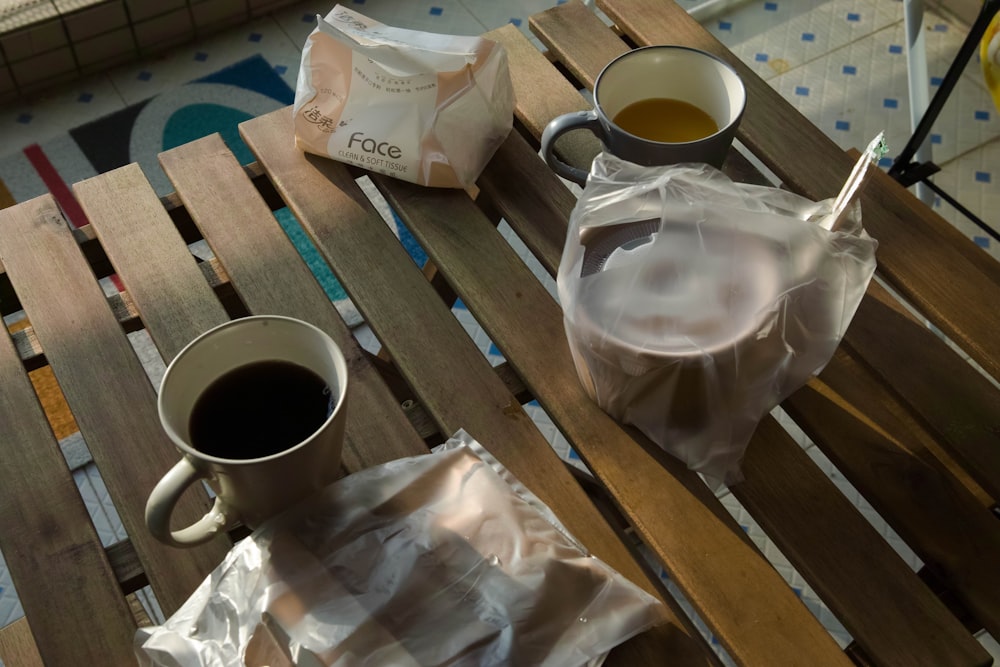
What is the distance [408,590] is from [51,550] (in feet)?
0.78

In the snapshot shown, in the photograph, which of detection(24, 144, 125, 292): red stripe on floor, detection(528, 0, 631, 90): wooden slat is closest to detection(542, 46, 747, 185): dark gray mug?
detection(528, 0, 631, 90): wooden slat

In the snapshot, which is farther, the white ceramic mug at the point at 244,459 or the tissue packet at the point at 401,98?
the tissue packet at the point at 401,98

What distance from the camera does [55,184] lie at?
1487 millimetres

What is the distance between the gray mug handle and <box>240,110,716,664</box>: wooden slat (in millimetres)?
107

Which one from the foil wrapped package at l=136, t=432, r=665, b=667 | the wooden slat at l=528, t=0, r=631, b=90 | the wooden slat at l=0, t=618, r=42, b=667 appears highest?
the wooden slat at l=528, t=0, r=631, b=90

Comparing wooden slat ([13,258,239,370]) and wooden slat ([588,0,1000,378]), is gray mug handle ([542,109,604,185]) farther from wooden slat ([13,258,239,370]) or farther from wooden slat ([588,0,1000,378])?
wooden slat ([13,258,239,370])

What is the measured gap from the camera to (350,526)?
1.79 feet

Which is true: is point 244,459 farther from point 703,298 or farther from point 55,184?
point 55,184

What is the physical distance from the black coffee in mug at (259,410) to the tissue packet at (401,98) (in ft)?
0.90

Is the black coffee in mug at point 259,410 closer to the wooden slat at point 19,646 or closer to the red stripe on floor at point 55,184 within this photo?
the wooden slat at point 19,646

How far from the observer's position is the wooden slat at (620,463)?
56 centimetres

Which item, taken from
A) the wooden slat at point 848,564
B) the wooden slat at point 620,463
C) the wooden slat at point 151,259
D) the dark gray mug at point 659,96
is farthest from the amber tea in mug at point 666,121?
the wooden slat at point 151,259

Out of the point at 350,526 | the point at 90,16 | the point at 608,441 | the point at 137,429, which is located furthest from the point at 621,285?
the point at 90,16

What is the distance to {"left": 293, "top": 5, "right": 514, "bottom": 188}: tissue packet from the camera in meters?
0.74
